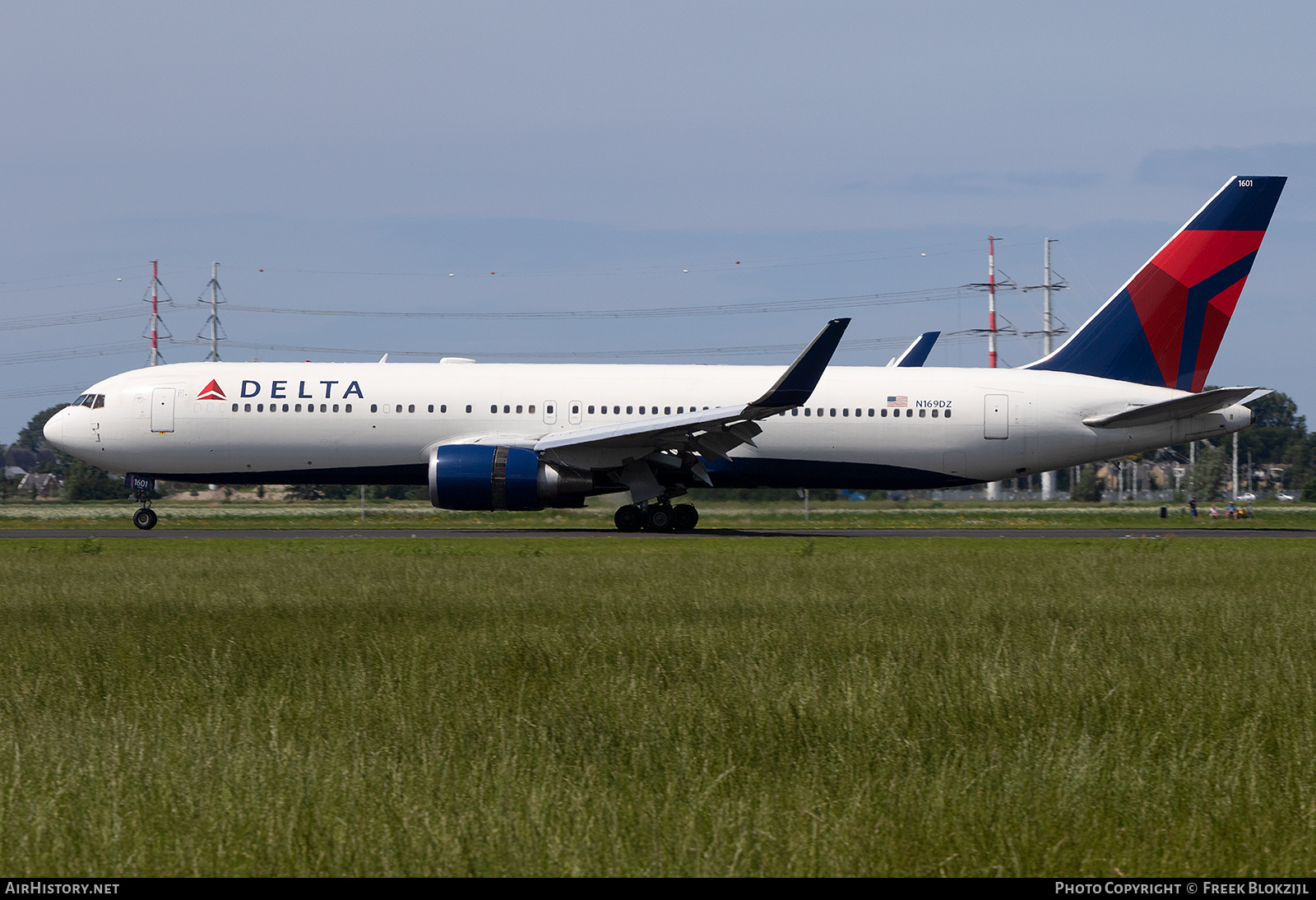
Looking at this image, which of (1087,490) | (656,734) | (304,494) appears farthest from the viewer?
(1087,490)

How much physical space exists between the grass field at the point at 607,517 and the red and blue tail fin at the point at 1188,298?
601cm

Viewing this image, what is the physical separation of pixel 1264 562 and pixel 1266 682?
465 inches

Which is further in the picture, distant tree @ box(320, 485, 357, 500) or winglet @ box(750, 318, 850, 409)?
distant tree @ box(320, 485, 357, 500)

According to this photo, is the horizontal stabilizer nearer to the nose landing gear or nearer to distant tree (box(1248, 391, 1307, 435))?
the nose landing gear

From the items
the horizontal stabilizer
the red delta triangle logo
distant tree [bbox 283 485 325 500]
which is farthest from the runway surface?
distant tree [bbox 283 485 325 500]

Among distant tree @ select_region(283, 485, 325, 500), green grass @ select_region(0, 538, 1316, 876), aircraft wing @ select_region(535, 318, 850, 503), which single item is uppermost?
aircraft wing @ select_region(535, 318, 850, 503)

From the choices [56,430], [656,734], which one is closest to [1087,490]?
[56,430]

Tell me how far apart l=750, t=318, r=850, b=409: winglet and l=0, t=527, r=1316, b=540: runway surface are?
3.48m

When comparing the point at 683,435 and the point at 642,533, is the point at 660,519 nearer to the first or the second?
the point at 642,533

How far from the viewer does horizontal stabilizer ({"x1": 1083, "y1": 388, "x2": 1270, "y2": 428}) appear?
26453mm

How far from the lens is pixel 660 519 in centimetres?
2750

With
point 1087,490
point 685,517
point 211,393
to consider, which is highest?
point 211,393

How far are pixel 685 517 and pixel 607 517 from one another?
2.95 metres
